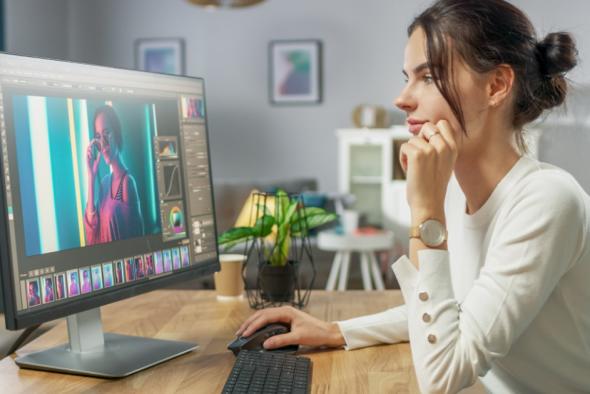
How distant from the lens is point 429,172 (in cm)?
111

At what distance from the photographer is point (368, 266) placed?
4.95 m

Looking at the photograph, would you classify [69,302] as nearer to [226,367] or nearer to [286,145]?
[226,367]

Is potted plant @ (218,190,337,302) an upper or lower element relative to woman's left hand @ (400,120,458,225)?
lower

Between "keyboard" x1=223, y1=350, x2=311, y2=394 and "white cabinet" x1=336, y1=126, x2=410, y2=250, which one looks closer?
"keyboard" x1=223, y1=350, x2=311, y2=394

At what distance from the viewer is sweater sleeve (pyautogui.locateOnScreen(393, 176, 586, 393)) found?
1002mm

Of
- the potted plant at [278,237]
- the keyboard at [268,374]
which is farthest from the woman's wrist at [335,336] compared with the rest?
the potted plant at [278,237]

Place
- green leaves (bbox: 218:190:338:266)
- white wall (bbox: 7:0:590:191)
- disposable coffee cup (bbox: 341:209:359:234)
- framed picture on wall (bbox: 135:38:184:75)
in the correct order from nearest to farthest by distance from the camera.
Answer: green leaves (bbox: 218:190:338:266) < disposable coffee cup (bbox: 341:209:359:234) < white wall (bbox: 7:0:590:191) < framed picture on wall (bbox: 135:38:184:75)

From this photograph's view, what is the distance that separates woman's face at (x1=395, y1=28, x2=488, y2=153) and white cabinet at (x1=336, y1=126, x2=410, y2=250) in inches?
A: 207

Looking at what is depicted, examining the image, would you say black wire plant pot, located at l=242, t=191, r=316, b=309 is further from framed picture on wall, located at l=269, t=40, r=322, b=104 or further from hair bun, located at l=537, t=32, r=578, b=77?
framed picture on wall, located at l=269, t=40, r=322, b=104

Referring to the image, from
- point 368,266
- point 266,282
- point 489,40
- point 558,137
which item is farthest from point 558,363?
point 558,137

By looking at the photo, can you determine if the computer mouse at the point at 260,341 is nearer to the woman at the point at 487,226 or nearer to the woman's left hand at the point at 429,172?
the woman at the point at 487,226

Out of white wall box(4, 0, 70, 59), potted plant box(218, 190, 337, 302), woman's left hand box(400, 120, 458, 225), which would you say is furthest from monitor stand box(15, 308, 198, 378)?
white wall box(4, 0, 70, 59)

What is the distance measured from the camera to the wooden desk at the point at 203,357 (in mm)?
1062

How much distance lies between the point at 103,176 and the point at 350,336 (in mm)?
532
